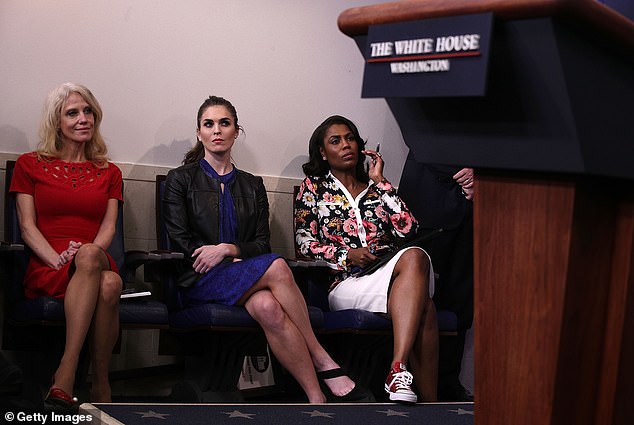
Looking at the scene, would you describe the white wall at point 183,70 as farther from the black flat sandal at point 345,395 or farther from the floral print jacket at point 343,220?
the black flat sandal at point 345,395

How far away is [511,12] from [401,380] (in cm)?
223

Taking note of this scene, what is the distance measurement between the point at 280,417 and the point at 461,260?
191 centimetres

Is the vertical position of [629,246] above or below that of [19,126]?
below

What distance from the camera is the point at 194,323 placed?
3191mm

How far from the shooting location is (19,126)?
11.6 ft

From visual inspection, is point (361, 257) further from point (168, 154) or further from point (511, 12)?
point (511, 12)

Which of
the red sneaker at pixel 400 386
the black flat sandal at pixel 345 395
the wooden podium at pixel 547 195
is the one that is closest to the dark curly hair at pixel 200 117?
the black flat sandal at pixel 345 395

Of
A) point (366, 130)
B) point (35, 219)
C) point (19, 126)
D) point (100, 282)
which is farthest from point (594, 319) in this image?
point (366, 130)

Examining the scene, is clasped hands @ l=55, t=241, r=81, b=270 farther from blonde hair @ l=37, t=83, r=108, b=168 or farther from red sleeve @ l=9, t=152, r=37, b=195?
blonde hair @ l=37, t=83, r=108, b=168

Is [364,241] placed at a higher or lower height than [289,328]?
higher

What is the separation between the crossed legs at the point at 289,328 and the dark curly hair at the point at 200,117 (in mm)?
775

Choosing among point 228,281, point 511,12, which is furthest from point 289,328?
point 511,12

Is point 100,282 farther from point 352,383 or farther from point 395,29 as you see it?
point 395,29

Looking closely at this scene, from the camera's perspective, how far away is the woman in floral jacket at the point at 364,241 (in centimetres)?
340
